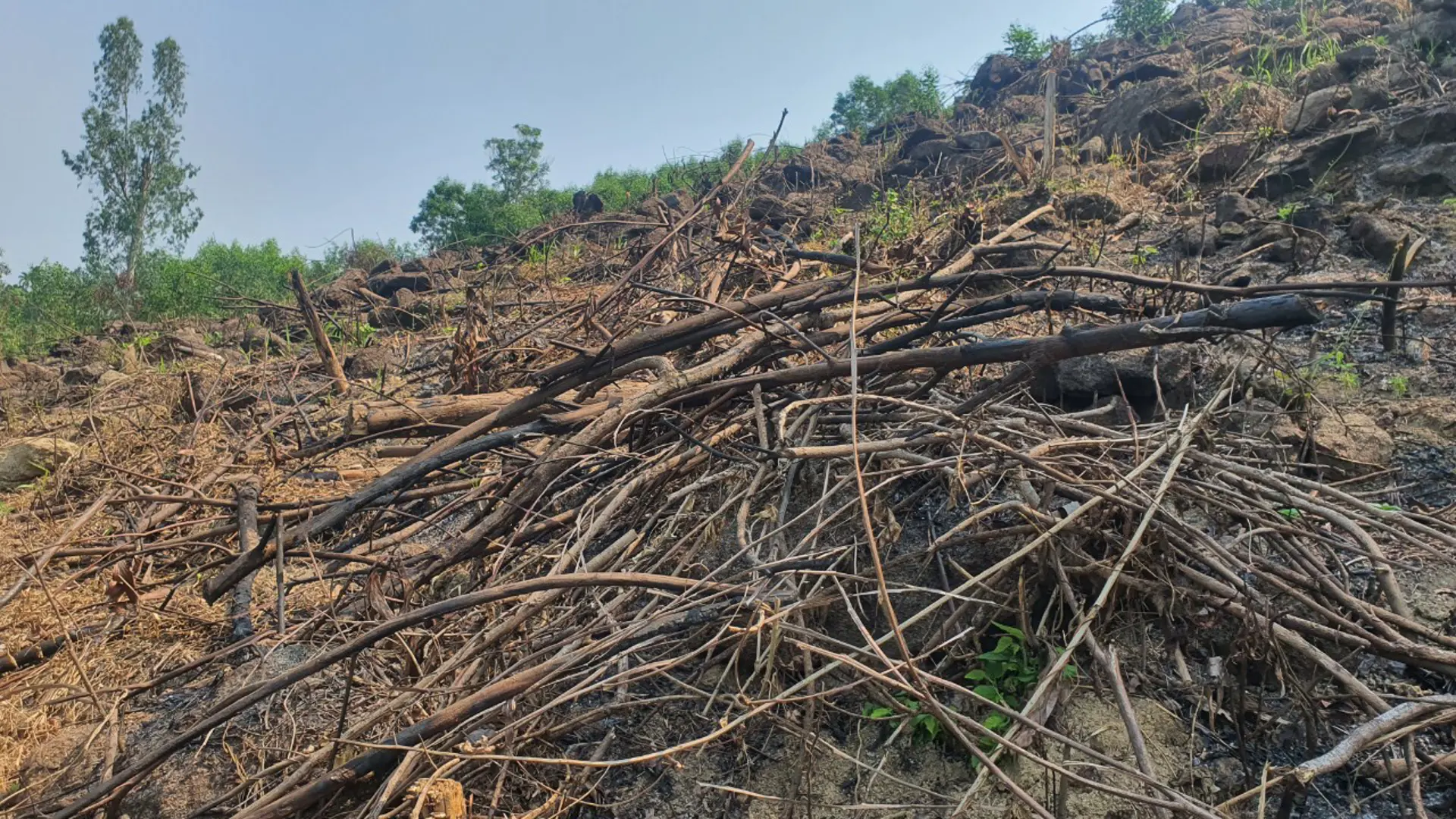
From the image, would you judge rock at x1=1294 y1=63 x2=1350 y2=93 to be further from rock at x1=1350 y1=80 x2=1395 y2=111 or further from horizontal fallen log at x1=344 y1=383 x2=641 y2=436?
horizontal fallen log at x1=344 y1=383 x2=641 y2=436

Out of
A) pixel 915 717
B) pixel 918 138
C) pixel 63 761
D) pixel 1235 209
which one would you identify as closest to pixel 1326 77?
pixel 1235 209

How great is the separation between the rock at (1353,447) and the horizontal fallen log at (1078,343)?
48 cm

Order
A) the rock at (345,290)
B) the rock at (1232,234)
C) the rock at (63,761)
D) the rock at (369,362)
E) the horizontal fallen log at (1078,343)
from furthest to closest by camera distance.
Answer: the rock at (345,290), the rock at (369,362), the rock at (1232,234), the rock at (63,761), the horizontal fallen log at (1078,343)

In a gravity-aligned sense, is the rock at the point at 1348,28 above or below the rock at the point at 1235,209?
above

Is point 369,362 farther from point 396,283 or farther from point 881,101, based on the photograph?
point 881,101

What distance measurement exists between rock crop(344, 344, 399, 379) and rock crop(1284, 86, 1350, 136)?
6680 millimetres

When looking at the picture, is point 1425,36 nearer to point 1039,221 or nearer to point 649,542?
point 1039,221

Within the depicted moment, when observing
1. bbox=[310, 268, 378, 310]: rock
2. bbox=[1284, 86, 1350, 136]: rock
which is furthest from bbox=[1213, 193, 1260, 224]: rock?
bbox=[310, 268, 378, 310]: rock

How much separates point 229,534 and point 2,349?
1007cm

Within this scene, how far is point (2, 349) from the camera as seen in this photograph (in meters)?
10.0

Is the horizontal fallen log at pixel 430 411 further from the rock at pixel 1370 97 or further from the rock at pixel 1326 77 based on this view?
the rock at pixel 1326 77

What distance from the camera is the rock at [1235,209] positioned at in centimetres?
467

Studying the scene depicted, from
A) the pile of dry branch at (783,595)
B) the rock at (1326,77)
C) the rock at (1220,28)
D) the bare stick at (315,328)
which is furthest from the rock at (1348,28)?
the bare stick at (315,328)

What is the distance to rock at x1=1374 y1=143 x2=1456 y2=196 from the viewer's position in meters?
4.37
